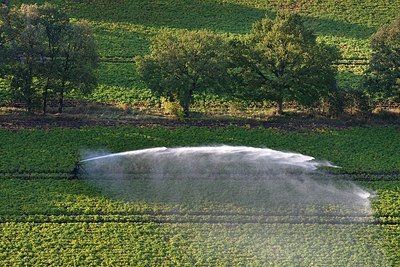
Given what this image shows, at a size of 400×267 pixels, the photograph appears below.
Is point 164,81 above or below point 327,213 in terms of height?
above

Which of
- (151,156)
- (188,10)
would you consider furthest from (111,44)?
(151,156)

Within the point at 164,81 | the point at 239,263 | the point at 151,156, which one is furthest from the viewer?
the point at 164,81

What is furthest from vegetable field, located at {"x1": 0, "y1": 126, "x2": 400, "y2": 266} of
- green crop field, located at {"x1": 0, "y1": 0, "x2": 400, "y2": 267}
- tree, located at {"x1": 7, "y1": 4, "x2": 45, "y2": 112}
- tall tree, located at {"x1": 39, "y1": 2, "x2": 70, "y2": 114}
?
tall tree, located at {"x1": 39, "y1": 2, "x2": 70, "y2": 114}

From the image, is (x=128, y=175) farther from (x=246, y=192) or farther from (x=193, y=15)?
(x=193, y=15)

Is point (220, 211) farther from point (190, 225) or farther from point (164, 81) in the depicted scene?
point (164, 81)

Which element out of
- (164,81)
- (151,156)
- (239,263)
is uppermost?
(164,81)

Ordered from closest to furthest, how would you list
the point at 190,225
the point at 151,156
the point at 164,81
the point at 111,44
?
the point at 190,225 → the point at 151,156 → the point at 164,81 → the point at 111,44

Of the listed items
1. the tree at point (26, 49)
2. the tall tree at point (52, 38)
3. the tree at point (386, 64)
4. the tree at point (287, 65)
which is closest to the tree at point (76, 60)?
the tall tree at point (52, 38)
